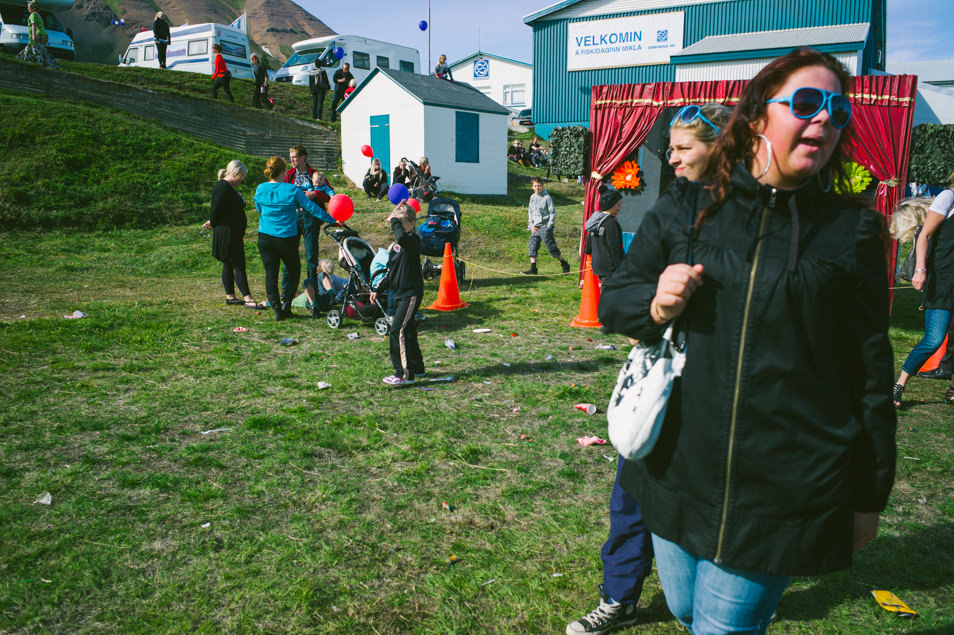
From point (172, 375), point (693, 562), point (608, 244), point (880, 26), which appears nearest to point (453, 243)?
point (608, 244)

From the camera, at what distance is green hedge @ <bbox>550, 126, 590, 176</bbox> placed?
1151cm

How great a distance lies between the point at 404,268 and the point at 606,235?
286 centimetres

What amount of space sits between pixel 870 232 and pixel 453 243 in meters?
10.3

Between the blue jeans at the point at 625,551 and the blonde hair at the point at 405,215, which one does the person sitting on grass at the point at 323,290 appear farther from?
the blue jeans at the point at 625,551

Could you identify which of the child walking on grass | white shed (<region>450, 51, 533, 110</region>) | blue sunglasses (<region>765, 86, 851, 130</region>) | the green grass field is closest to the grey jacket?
the child walking on grass

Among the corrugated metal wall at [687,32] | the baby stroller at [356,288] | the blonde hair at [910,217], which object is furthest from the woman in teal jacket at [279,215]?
the corrugated metal wall at [687,32]

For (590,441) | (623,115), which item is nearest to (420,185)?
(623,115)

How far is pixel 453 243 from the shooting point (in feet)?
38.4

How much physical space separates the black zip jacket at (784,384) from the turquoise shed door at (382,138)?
2206cm

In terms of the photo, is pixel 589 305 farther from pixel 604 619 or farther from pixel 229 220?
pixel 604 619

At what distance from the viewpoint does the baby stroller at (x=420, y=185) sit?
17297 millimetres

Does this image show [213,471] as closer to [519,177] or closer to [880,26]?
[519,177]

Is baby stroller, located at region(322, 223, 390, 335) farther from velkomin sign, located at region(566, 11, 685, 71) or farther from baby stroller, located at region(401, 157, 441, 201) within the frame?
velkomin sign, located at region(566, 11, 685, 71)

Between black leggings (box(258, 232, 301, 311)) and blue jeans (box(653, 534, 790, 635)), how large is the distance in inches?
285
